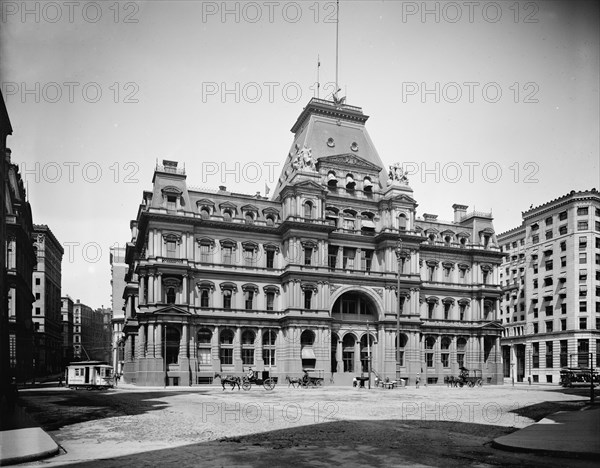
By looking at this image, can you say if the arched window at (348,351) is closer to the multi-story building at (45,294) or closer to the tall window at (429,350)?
the tall window at (429,350)

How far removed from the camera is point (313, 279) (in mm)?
54375

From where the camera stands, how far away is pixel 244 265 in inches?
2142

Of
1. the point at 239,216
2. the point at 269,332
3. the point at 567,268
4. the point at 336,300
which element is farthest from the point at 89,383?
the point at 567,268

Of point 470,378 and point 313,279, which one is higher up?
point 313,279

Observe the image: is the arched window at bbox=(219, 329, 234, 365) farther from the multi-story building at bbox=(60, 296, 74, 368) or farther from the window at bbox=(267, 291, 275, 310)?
the multi-story building at bbox=(60, 296, 74, 368)

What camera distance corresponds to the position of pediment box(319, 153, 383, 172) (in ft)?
193

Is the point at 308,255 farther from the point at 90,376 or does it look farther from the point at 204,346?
the point at 90,376

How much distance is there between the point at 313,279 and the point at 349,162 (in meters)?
14.0

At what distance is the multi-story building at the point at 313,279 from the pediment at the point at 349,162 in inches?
4.8

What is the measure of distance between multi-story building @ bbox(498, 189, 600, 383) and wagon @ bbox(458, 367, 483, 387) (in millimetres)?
9656

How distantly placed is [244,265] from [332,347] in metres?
12.4

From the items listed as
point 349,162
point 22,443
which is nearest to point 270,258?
point 349,162

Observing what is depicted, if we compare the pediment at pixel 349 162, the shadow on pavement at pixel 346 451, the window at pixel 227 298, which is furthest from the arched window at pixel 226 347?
the shadow on pavement at pixel 346 451

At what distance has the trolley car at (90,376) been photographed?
141 ft
